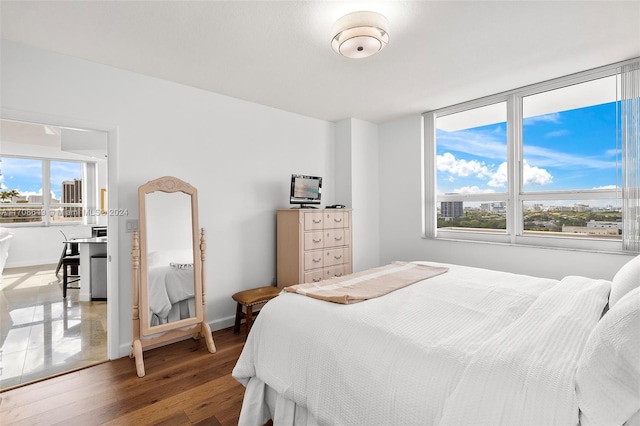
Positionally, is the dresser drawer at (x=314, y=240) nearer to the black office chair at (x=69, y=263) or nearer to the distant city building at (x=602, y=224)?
the distant city building at (x=602, y=224)

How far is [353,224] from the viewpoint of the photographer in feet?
14.6

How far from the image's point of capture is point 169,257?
9.66 ft

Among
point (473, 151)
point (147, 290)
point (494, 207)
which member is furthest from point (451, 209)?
point (147, 290)

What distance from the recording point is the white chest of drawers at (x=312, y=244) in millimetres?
3600

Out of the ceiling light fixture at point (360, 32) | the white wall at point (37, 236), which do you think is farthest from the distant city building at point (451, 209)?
the white wall at point (37, 236)

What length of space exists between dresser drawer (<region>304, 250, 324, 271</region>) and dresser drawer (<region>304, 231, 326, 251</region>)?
6cm

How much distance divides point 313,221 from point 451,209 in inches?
73.2

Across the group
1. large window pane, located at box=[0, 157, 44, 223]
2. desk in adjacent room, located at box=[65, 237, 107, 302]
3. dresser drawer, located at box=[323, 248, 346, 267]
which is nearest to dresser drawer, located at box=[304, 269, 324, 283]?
dresser drawer, located at box=[323, 248, 346, 267]

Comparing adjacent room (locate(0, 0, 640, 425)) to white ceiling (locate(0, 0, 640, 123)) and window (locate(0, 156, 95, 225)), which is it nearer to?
white ceiling (locate(0, 0, 640, 123))

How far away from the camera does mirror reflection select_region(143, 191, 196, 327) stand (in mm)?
2838

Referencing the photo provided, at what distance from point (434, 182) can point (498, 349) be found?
10.6 ft

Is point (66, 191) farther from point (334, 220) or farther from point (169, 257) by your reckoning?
point (334, 220)

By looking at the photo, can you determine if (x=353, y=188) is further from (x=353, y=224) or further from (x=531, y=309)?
(x=531, y=309)

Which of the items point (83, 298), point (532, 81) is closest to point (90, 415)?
point (83, 298)
